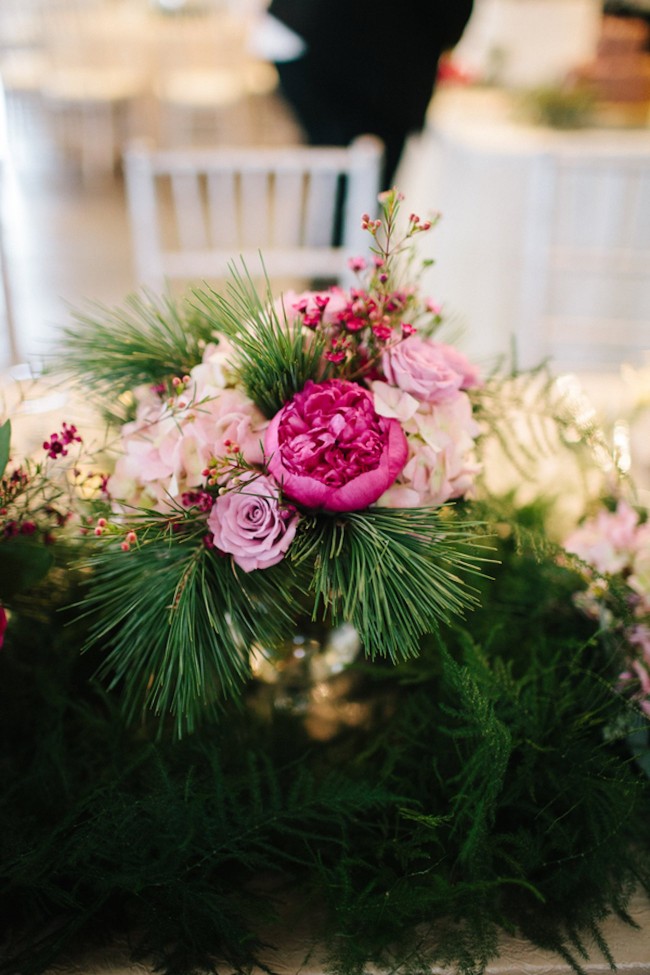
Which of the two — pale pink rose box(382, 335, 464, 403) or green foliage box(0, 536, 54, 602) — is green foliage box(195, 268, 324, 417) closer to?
pale pink rose box(382, 335, 464, 403)

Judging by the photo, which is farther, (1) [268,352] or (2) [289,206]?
(2) [289,206]

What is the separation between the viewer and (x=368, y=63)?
104 inches

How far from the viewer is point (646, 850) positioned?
1.96ft

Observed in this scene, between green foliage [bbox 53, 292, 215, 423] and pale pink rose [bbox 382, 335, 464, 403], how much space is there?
0.57ft

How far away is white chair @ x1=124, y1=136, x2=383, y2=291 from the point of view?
6.58 feet

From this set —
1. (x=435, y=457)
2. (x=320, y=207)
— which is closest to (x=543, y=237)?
(x=320, y=207)

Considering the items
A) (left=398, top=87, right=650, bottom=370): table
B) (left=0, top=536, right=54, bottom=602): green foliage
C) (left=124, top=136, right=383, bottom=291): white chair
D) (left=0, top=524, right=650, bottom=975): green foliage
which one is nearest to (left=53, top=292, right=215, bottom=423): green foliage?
(left=0, top=536, right=54, bottom=602): green foliage

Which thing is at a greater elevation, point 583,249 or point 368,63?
point 368,63

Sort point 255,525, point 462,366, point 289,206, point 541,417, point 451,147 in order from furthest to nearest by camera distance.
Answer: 1. point 451,147
2. point 289,206
3. point 541,417
4. point 462,366
5. point 255,525

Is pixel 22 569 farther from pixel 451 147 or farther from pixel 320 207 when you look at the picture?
pixel 451 147

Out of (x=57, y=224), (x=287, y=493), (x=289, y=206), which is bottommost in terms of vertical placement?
(x=57, y=224)

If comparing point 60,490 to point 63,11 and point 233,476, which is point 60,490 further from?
point 63,11

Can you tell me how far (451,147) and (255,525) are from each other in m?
2.18

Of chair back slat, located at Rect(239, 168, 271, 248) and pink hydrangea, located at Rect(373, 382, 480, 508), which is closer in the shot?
pink hydrangea, located at Rect(373, 382, 480, 508)
